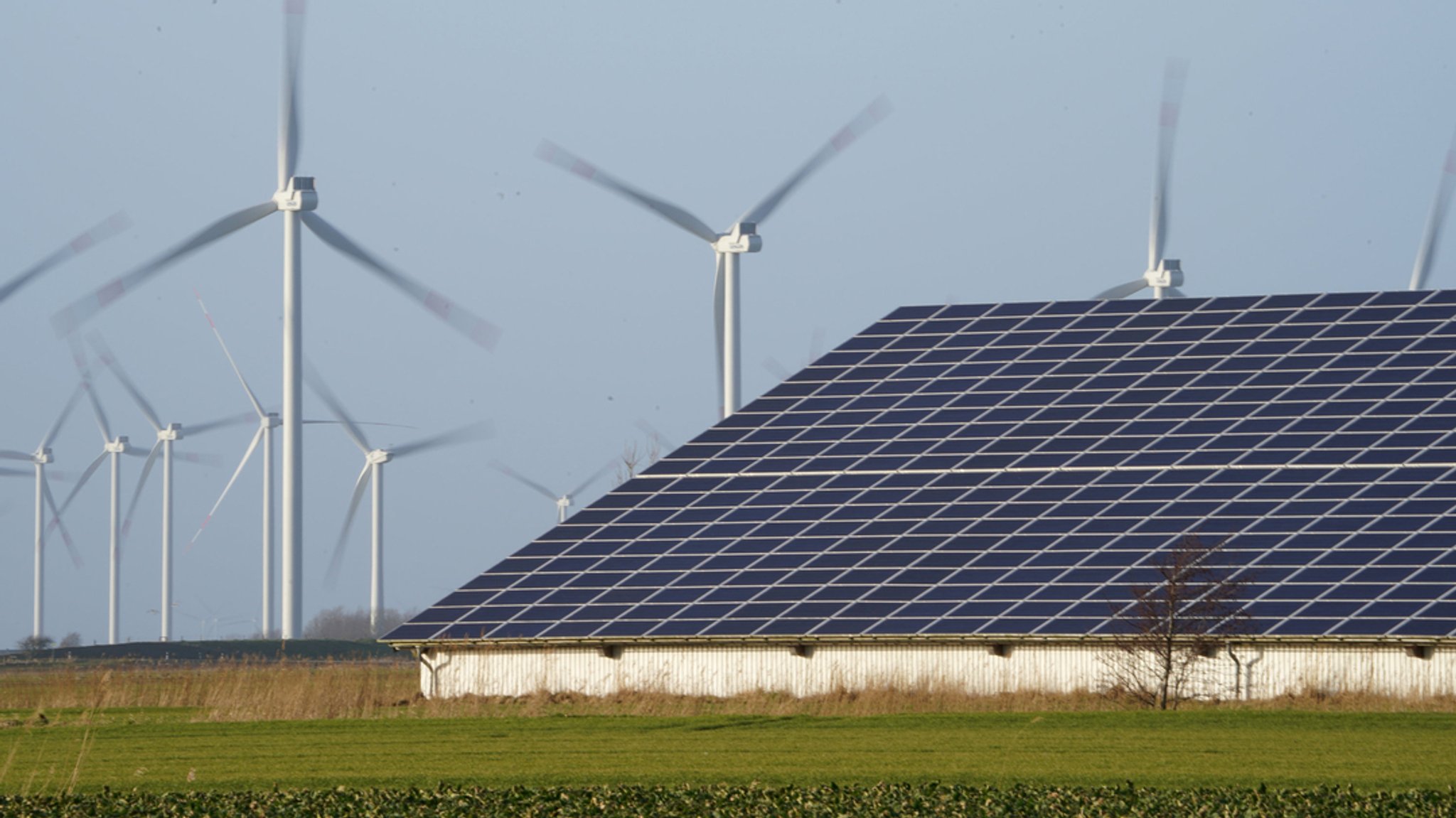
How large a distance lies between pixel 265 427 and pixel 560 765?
53.8 metres

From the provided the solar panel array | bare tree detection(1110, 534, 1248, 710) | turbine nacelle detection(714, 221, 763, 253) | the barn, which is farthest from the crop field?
turbine nacelle detection(714, 221, 763, 253)

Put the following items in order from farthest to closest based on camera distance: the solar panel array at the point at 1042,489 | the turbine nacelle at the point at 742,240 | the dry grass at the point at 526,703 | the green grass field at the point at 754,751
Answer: the turbine nacelle at the point at 742,240 < the solar panel array at the point at 1042,489 < the dry grass at the point at 526,703 < the green grass field at the point at 754,751

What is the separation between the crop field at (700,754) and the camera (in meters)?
20.6

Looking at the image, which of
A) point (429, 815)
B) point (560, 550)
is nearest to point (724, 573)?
point (560, 550)

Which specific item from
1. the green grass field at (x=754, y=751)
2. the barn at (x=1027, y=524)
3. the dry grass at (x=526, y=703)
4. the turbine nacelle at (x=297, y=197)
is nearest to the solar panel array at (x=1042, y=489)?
the barn at (x=1027, y=524)

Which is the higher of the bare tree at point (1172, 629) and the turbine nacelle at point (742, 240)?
the turbine nacelle at point (742, 240)

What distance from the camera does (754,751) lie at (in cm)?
2755

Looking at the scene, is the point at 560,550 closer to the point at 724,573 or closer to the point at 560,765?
the point at 724,573

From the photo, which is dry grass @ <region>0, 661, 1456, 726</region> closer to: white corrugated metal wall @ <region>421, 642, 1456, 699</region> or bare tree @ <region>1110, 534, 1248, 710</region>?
white corrugated metal wall @ <region>421, 642, 1456, 699</region>

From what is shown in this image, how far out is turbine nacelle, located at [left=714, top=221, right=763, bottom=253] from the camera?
5616 centimetres

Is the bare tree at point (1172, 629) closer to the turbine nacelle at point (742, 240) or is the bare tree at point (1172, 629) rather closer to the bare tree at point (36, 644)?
the turbine nacelle at point (742, 240)

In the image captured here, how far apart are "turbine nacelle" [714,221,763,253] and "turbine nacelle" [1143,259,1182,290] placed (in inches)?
477

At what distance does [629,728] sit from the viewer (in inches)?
1259

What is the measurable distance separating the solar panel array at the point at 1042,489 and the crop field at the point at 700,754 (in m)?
1.97
